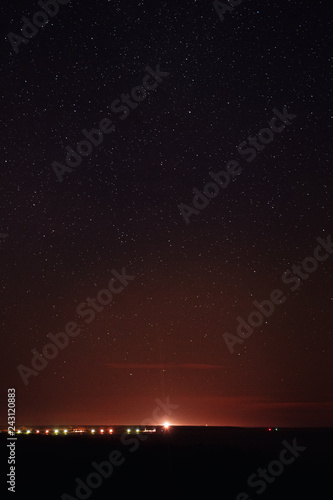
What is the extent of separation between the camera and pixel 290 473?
21.5 meters

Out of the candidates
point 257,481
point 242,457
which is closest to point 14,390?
point 257,481

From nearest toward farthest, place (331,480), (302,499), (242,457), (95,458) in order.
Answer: (302,499) → (331,480) → (95,458) → (242,457)

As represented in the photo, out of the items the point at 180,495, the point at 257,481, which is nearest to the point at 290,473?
the point at 257,481

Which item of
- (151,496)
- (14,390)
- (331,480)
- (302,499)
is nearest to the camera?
(151,496)

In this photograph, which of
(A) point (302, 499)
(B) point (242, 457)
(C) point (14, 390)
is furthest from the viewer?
(B) point (242, 457)

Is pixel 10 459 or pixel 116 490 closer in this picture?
pixel 116 490

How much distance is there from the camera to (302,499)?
15992mm

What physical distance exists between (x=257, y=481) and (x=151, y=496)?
Result: 5087 millimetres

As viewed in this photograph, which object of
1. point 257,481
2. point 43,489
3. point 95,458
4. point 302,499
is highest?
point 95,458

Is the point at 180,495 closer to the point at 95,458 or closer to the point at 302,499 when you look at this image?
the point at 302,499

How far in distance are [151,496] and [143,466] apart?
625cm

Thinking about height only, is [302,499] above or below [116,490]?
below

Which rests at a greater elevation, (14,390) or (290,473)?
(14,390)

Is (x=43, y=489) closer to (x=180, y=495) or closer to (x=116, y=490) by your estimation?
(x=116, y=490)
